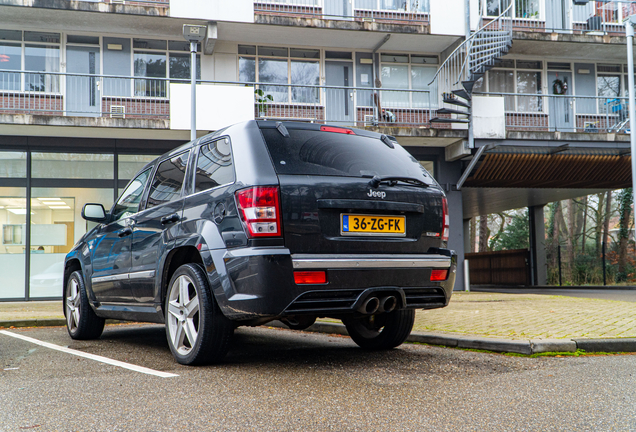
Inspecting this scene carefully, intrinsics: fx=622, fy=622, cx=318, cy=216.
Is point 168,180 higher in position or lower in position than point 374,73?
lower

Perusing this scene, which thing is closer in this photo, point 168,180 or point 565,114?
point 168,180

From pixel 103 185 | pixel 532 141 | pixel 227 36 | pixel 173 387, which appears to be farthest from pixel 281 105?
pixel 173 387

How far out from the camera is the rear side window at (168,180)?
5.51m

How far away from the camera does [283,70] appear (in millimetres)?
19562

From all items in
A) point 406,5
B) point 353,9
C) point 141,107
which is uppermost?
point 406,5

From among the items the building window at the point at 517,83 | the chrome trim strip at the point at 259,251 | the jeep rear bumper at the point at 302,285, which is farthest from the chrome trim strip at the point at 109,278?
the building window at the point at 517,83

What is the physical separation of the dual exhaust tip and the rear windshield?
0.96 meters

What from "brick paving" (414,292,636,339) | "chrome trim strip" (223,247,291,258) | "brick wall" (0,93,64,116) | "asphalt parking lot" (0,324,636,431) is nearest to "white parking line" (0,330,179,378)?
"asphalt parking lot" (0,324,636,431)

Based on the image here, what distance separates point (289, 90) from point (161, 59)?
3975 mm

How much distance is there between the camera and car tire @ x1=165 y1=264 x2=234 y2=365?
4.71 meters

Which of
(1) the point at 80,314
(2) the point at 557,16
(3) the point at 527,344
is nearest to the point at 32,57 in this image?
(1) the point at 80,314

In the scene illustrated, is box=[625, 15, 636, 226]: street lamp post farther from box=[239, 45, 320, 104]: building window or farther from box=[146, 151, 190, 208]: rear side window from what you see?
box=[146, 151, 190, 208]: rear side window

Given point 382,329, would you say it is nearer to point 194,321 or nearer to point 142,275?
point 194,321

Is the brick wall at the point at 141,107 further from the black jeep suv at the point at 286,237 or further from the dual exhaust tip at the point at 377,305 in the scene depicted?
the dual exhaust tip at the point at 377,305
